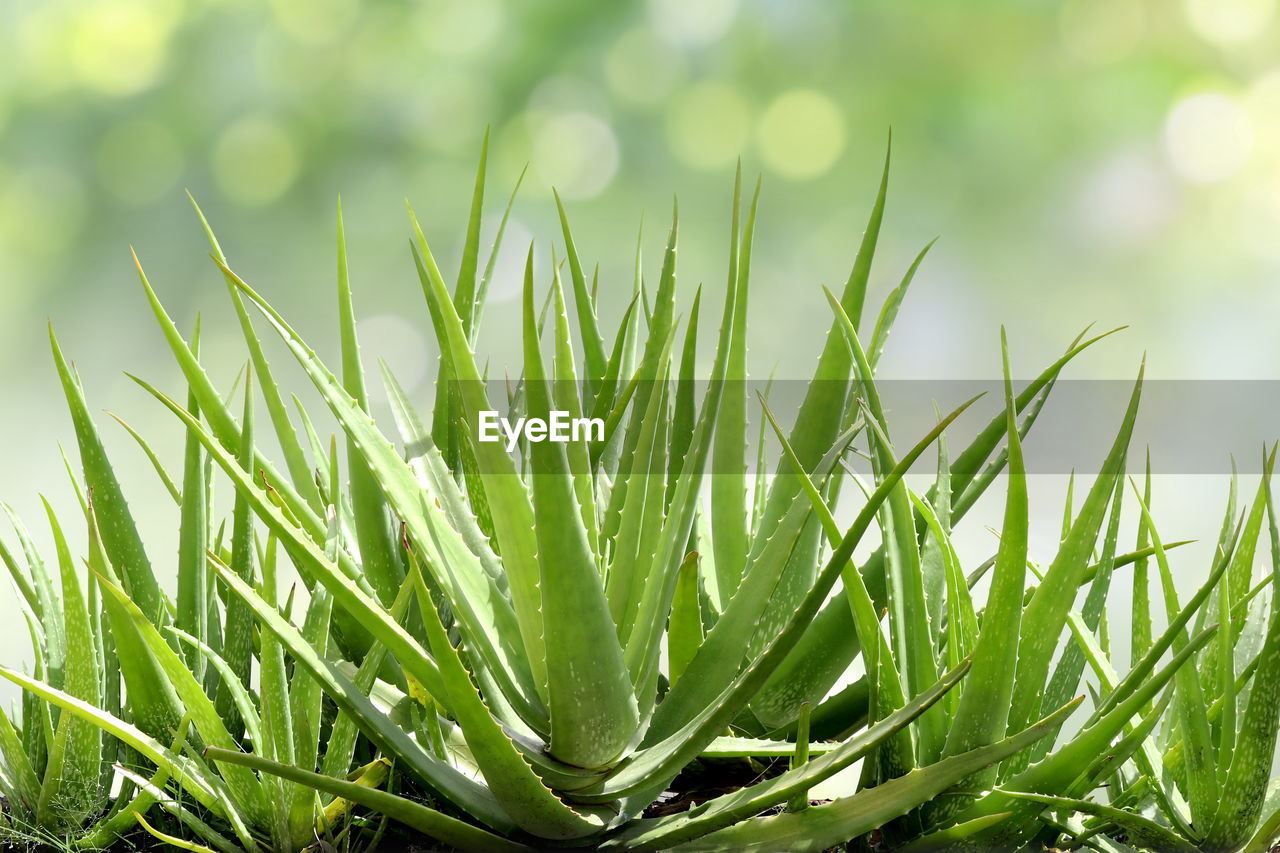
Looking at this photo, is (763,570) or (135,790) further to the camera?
(135,790)

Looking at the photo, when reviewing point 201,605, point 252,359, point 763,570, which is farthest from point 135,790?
point 763,570

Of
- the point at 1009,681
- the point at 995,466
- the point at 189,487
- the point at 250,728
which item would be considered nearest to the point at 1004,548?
the point at 1009,681

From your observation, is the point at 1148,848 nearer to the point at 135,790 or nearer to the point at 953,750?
the point at 953,750

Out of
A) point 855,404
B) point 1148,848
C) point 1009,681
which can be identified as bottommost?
point 1148,848

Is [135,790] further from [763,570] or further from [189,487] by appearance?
[763,570]

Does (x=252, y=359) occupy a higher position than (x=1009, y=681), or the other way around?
(x=252, y=359)

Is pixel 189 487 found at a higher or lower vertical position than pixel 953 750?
higher
